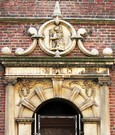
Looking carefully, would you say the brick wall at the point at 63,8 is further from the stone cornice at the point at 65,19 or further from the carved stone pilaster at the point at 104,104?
the carved stone pilaster at the point at 104,104

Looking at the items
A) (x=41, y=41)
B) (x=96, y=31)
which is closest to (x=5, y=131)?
(x=41, y=41)

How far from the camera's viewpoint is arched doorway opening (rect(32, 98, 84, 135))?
11.3 m

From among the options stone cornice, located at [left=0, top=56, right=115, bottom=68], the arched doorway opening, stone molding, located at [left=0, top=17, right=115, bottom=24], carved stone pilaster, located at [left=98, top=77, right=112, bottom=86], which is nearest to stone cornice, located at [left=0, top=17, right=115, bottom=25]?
stone molding, located at [left=0, top=17, right=115, bottom=24]

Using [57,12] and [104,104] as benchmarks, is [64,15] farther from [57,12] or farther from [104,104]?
[104,104]

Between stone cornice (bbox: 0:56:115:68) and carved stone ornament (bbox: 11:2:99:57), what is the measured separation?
0.18m

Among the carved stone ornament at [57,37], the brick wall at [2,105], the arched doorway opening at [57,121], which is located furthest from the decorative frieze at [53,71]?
the arched doorway opening at [57,121]

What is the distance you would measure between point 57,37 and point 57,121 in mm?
1754

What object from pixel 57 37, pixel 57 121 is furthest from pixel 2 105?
pixel 57 37

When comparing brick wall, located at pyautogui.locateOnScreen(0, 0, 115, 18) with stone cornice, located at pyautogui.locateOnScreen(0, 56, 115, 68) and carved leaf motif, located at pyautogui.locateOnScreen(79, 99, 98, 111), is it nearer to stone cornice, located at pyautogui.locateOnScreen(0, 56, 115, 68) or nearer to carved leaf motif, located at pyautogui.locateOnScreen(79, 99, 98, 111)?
stone cornice, located at pyautogui.locateOnScreen(0, 56, 115, 68)

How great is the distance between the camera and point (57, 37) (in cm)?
1159

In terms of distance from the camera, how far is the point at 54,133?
11453mm

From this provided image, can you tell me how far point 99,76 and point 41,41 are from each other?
1.42 m

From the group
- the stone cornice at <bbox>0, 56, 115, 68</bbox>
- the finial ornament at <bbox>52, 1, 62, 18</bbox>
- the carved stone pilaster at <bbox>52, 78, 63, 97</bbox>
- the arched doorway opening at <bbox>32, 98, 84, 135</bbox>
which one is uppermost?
the finial ornament at <bbox>52, 1, 62, 18</bbox>

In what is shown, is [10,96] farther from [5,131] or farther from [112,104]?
[112,104]
